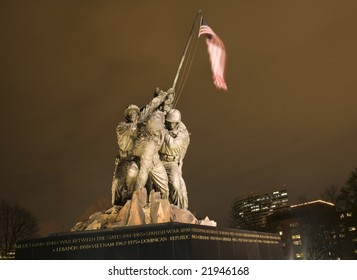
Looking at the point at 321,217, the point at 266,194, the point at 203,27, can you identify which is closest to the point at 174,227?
the point at 203,27

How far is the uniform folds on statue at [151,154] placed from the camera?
1062 centimetres

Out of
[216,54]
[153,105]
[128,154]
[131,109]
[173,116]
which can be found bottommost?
[128,154]

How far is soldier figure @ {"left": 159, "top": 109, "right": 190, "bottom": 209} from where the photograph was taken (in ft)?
36.3

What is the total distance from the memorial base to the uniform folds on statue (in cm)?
191

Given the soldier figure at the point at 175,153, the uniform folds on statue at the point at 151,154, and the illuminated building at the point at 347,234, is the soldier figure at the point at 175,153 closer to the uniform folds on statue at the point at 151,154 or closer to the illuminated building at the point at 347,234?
the uniform folds on statue at the point at 151,154

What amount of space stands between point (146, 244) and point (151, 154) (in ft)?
9.11

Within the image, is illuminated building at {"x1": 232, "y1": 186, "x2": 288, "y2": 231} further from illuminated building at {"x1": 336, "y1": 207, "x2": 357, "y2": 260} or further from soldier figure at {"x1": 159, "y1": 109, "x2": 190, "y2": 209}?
soldier figure at {"x1": 159, "y1": 109, "x2": 190, "y2": 209}

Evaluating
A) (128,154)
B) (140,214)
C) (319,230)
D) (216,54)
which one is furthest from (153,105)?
(319,230)

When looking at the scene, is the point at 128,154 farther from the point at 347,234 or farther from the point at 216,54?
the point at 347,234

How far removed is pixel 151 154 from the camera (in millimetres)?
10602

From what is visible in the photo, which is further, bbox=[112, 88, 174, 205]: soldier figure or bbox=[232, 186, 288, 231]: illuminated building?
bbox=[232, 186, 288, 231]: illuminated building

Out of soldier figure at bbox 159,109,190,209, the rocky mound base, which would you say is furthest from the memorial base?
soldier figure at bbox 159,109,190,209

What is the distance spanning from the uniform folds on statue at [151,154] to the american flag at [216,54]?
→ 2809 millimetres
